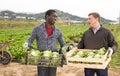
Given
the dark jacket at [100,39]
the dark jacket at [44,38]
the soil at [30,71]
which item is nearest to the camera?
the dark jacket at [100,39]

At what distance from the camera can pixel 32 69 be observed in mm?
11148

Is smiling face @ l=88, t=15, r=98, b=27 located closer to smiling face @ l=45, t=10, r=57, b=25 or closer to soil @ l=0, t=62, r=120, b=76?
smiling face @ l=45, t=10, r=57, b=25

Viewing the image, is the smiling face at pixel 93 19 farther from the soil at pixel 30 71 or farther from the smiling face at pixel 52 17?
the soil at pixel 30 71

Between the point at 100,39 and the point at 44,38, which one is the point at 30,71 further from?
the point at 100,39

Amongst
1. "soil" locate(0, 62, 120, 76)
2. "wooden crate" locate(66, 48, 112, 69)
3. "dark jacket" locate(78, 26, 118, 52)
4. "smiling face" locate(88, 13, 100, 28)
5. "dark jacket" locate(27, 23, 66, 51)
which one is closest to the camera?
"wooden crate" locate(66, 48, 112, 69)

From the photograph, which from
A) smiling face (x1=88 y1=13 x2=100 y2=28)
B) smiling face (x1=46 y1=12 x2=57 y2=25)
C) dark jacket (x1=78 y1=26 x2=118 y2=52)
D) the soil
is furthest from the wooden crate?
the soil

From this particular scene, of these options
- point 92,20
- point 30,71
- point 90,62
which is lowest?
point 30,71

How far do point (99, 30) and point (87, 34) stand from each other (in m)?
0.24

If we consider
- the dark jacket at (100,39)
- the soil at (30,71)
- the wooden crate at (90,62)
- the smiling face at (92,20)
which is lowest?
the soil at (30,71)

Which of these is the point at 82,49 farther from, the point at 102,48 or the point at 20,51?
the point at 20,51

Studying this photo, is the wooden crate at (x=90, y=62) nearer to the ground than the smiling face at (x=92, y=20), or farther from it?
nearer to the ground

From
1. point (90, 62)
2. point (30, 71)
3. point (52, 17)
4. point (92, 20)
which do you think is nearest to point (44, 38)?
point (52, 17)

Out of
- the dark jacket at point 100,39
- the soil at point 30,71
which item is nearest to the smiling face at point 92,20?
the dark jacket at point 100,39

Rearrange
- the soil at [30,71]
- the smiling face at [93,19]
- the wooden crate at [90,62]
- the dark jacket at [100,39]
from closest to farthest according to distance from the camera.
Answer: the wooden crate at [90,62] → the smiling face at [93,19] → the dark jacket at [100,39] → the soil at [30,71]
